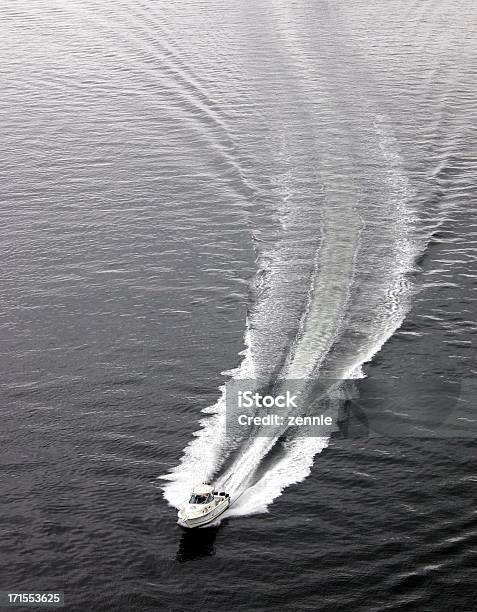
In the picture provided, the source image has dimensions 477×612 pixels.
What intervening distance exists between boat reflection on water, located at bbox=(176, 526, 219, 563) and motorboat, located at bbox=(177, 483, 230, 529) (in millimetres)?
785

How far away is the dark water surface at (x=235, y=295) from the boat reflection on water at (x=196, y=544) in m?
0.23

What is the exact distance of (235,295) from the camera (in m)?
94.3

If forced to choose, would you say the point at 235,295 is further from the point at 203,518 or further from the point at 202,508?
the point at 203,518

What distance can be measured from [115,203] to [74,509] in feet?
181

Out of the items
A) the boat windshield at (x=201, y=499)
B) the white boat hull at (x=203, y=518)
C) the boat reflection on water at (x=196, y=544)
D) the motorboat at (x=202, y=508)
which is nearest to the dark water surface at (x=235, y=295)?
the boat reflection on water at (x=196, y=544)

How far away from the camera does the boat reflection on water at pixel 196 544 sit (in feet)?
209

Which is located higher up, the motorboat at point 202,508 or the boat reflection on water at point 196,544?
the motorboat at point 202,508

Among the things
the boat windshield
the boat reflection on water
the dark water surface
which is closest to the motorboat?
the boat windshield

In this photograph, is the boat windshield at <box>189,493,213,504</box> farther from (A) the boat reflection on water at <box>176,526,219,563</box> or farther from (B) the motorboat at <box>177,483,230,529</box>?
(A) the boat reflection on water at <box>176,526,219,563</box>

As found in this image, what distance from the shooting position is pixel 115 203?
115 metres

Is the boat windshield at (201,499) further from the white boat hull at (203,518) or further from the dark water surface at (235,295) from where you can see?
the dark water surface at (235,295)

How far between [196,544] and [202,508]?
2.84 metres

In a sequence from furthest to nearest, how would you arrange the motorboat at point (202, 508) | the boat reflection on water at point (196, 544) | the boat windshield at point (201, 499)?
the boat windshield at point (201, 499) < the motorboat at point (202, 508) < the boat reflection on water at point (196, 544)

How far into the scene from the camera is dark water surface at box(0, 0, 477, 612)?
210 feet
